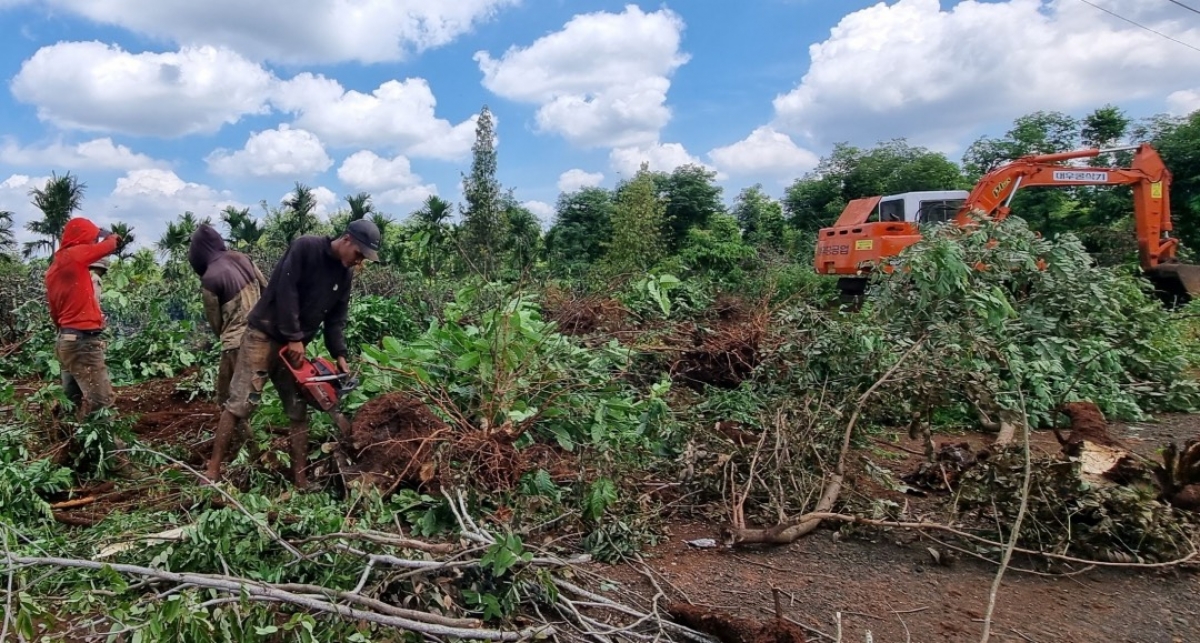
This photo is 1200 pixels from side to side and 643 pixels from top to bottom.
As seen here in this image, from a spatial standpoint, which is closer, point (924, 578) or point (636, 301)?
point (924, 578)

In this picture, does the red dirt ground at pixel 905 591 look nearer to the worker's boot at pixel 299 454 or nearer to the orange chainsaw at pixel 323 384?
the worker's boot at pixel 299 454

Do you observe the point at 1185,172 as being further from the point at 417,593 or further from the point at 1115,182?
the point at 417,593

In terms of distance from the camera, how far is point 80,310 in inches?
184

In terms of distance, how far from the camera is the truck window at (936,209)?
12.7 m

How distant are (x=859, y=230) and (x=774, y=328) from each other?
18.7 ft

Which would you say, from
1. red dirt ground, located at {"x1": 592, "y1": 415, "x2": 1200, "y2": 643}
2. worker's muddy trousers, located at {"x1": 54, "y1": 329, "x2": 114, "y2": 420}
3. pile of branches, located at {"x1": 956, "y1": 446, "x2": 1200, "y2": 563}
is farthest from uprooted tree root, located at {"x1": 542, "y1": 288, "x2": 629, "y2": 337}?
pile of branches, located at {"x1": 956, "y1": 446, "x2": 1200, "y2": 563}

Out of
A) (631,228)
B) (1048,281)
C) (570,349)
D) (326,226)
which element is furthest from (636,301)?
(326,226)

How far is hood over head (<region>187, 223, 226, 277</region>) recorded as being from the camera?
4617mm

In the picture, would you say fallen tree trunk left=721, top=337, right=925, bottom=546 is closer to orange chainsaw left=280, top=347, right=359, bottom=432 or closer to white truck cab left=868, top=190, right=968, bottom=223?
orange chainsaw left=280, top=347, right=359, bottom=432

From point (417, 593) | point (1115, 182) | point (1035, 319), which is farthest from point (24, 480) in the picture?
point (1115, 182)

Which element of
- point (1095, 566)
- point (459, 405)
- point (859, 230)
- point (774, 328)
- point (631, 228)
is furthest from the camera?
point (631, 228)

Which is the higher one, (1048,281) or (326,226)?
(326,226)

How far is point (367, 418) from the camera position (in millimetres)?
4055

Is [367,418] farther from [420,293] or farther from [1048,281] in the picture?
[1048,281]
